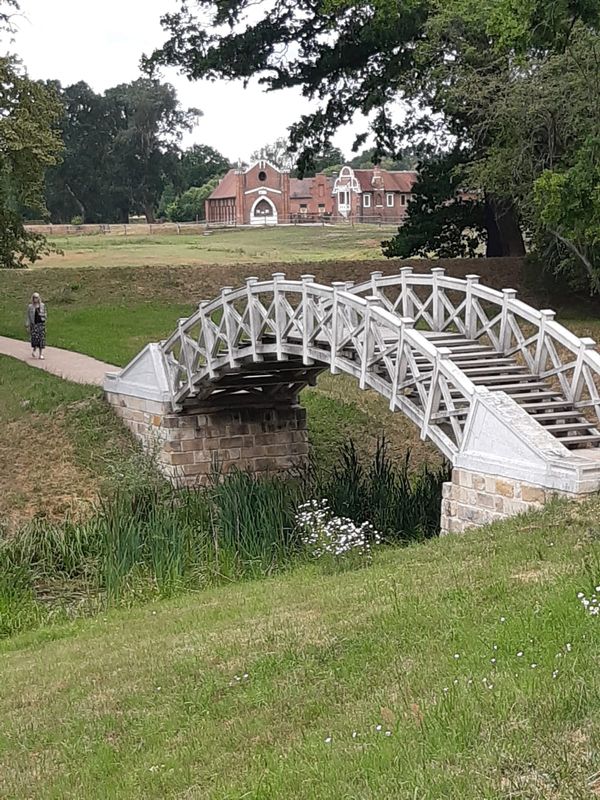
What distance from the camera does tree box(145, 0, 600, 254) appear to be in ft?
98.6

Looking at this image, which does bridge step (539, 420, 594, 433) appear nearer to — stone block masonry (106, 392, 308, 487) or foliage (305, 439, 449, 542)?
foliage (305, 439, 449, 542)

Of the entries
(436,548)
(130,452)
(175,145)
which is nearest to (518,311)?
(436,548)

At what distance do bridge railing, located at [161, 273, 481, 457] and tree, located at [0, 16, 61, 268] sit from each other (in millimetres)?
8256

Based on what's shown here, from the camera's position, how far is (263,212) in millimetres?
93500

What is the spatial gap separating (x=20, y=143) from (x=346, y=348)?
12.8 meters

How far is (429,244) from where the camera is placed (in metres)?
39.9

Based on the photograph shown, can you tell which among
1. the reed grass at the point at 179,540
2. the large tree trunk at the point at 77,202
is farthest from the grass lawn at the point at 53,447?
the large tree trunk at the point at 77,202

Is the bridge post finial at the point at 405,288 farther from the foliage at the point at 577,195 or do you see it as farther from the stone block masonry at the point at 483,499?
the foliage at the point at 577,195

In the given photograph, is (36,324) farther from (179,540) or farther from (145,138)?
(145,138)

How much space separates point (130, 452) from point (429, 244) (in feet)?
62.2

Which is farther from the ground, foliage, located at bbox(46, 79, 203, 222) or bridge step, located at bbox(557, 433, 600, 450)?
foliage, located at bbox(46, 79, 203, 222)

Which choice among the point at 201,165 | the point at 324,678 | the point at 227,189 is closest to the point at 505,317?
the point at 324,678

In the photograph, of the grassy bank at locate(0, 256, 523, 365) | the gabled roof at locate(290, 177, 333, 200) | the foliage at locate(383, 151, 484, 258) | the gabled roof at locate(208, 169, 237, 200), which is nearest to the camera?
the grassy bank at locate(0, 256, 523, 365)

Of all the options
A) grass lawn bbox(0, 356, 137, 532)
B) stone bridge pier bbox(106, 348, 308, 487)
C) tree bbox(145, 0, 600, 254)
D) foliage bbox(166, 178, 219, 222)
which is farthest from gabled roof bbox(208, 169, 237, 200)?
stone bridge pier bbox(106, 348, 308, 487)
